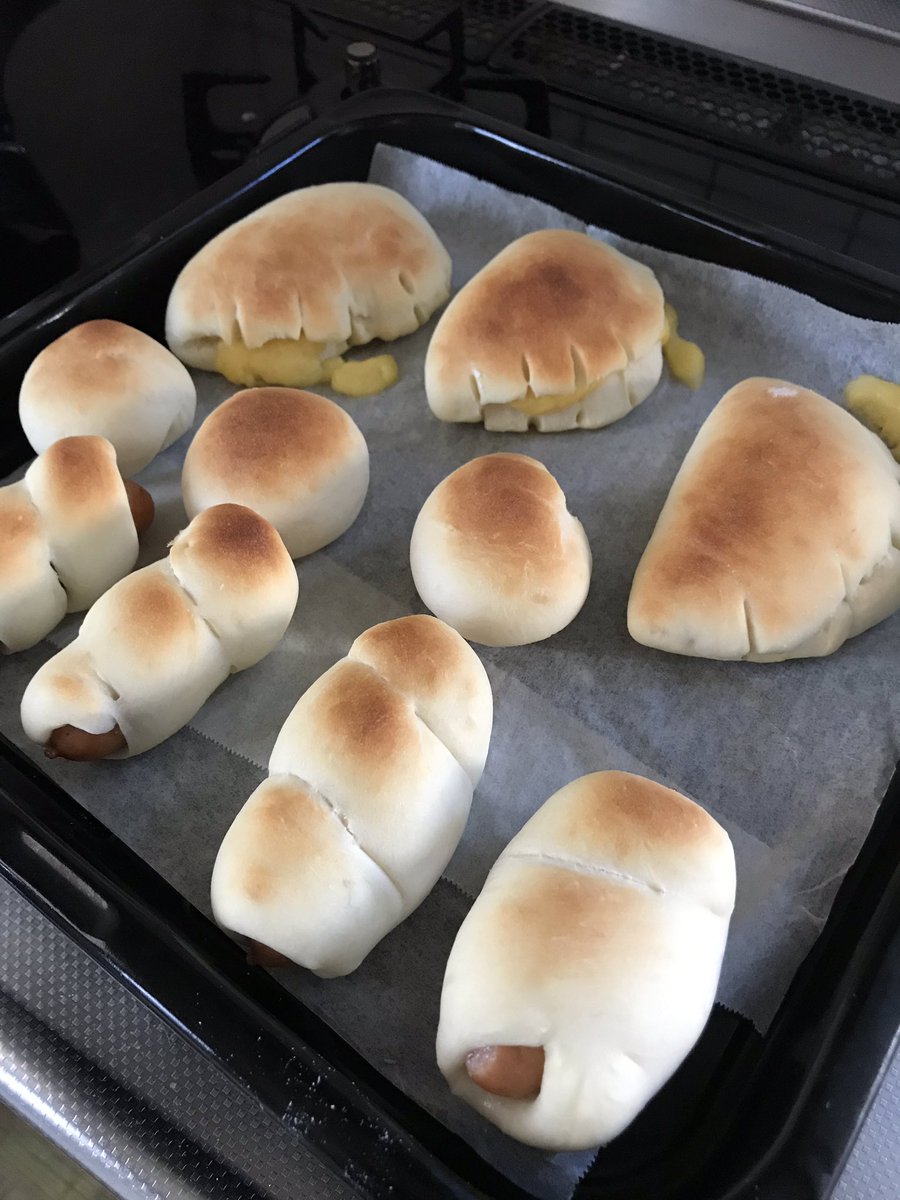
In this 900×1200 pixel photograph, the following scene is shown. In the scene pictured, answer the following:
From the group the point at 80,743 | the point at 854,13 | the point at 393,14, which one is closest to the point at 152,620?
the point at 80,743

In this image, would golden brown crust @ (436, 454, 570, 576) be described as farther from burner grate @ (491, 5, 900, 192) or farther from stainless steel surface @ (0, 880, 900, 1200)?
burner grate @ (491, 5, 900, 192)

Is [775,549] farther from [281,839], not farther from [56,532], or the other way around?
[56,532]

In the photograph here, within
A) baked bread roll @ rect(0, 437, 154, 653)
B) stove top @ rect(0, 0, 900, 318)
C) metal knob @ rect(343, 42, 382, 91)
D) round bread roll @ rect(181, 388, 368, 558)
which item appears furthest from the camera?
metal knob @ rect(343, 42, 382, 91)

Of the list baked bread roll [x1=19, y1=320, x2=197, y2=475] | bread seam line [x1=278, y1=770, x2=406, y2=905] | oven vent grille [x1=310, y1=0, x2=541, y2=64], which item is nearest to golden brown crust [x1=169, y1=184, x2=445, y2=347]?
baked bread roll [x1=19, y1=320, x2=197, y2=475]

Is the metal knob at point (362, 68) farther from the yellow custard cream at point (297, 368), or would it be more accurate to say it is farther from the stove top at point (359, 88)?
the yellow custard cream at point (297, 368)

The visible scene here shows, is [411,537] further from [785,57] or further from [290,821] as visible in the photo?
[785,57]

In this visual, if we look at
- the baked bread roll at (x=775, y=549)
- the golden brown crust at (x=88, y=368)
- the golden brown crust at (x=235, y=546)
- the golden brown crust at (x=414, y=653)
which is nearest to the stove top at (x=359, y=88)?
the golden brown crust at (x=88, y=368)
